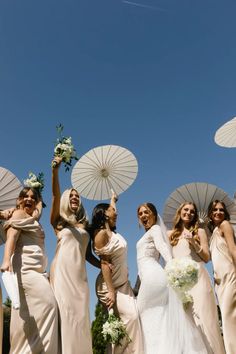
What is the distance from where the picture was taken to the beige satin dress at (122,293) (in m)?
6.20

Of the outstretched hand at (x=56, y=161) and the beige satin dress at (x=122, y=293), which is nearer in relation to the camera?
the beige satin dress at (x=122, y=293)

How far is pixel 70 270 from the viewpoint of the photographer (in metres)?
6.21

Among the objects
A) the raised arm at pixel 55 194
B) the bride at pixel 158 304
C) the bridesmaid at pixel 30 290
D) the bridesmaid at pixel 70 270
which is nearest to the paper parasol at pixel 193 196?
the bride at pixel 158 304

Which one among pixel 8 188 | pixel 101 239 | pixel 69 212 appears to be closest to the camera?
pixel 69 212

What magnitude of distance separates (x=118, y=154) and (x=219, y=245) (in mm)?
3512

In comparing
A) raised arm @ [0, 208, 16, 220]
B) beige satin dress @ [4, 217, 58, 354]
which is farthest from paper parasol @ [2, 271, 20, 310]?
raised arm @ [0, 208, 16, 220]

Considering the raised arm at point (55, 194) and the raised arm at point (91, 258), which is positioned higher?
the raised arm at point (55, 194)

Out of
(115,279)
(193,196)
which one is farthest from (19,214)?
(193,196)

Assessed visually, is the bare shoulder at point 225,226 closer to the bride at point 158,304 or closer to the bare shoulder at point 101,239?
the bride at point 158,304

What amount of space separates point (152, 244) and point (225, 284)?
1407mm

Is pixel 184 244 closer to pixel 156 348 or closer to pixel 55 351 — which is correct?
pixel 156 348

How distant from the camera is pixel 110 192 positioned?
9.94 meters

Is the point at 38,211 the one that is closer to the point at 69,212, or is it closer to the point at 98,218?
the point at 69,212

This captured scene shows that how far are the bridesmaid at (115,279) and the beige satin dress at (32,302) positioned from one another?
1066 millimetres
